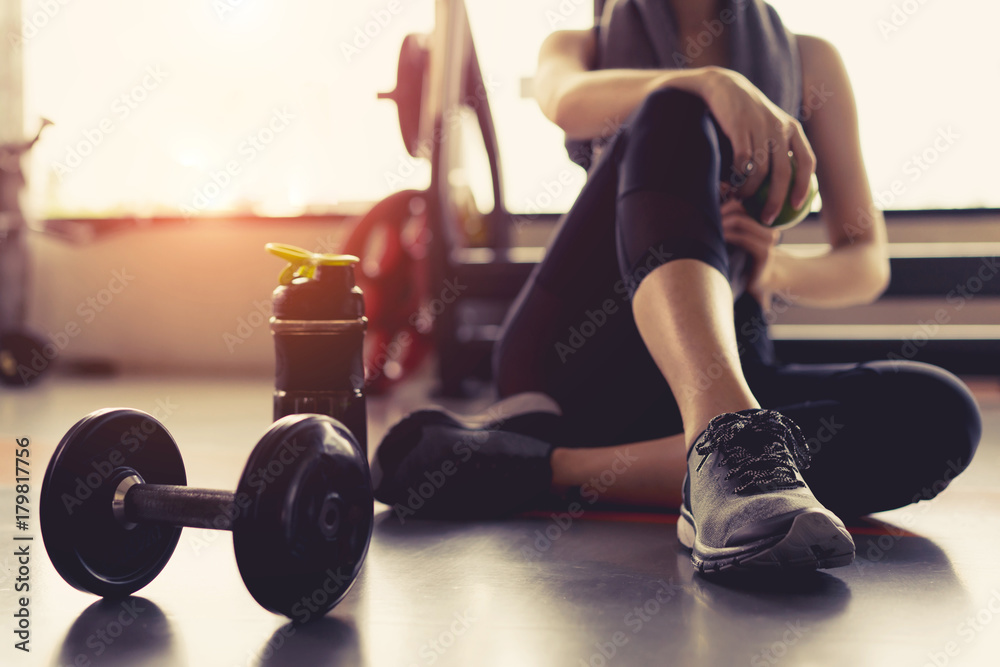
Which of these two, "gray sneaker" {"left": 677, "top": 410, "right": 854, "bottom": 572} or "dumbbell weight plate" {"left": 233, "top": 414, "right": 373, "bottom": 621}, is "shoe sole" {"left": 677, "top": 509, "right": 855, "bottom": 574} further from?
"dumbbell weight plate" {"left": 233, "top": 414, "right": 373, "bottom": 621}

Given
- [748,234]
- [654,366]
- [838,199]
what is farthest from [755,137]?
[838,199]

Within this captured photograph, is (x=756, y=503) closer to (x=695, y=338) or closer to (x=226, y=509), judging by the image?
(x=695, y=338)

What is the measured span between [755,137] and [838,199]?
18.3 inches

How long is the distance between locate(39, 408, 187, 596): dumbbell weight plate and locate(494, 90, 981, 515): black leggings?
0.55 meters

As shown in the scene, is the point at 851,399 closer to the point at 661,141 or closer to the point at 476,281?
the point at 661,141

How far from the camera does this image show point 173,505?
2.39 ft

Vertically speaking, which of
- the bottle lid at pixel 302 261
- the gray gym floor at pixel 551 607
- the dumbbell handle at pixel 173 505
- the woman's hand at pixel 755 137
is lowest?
the gray gym floor at pixel 551 607

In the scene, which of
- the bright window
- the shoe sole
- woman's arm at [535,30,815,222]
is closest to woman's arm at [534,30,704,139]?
woman's arm at [535,30,815,222]

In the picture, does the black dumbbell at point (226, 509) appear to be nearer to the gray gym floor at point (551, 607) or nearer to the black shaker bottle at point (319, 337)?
the gray gym floor at point (551, 607)

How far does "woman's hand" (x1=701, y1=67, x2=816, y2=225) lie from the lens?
973 millimetres

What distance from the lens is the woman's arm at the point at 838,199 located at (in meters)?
1.33

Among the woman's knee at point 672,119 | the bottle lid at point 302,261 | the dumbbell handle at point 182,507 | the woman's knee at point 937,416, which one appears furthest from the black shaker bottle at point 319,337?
the woman's knee at point 937,416

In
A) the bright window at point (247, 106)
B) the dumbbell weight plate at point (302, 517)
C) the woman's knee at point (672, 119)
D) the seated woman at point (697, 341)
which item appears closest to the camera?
the dumbbell weight plate at point (302, 517)

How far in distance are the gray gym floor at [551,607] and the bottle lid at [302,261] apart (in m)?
0.34
